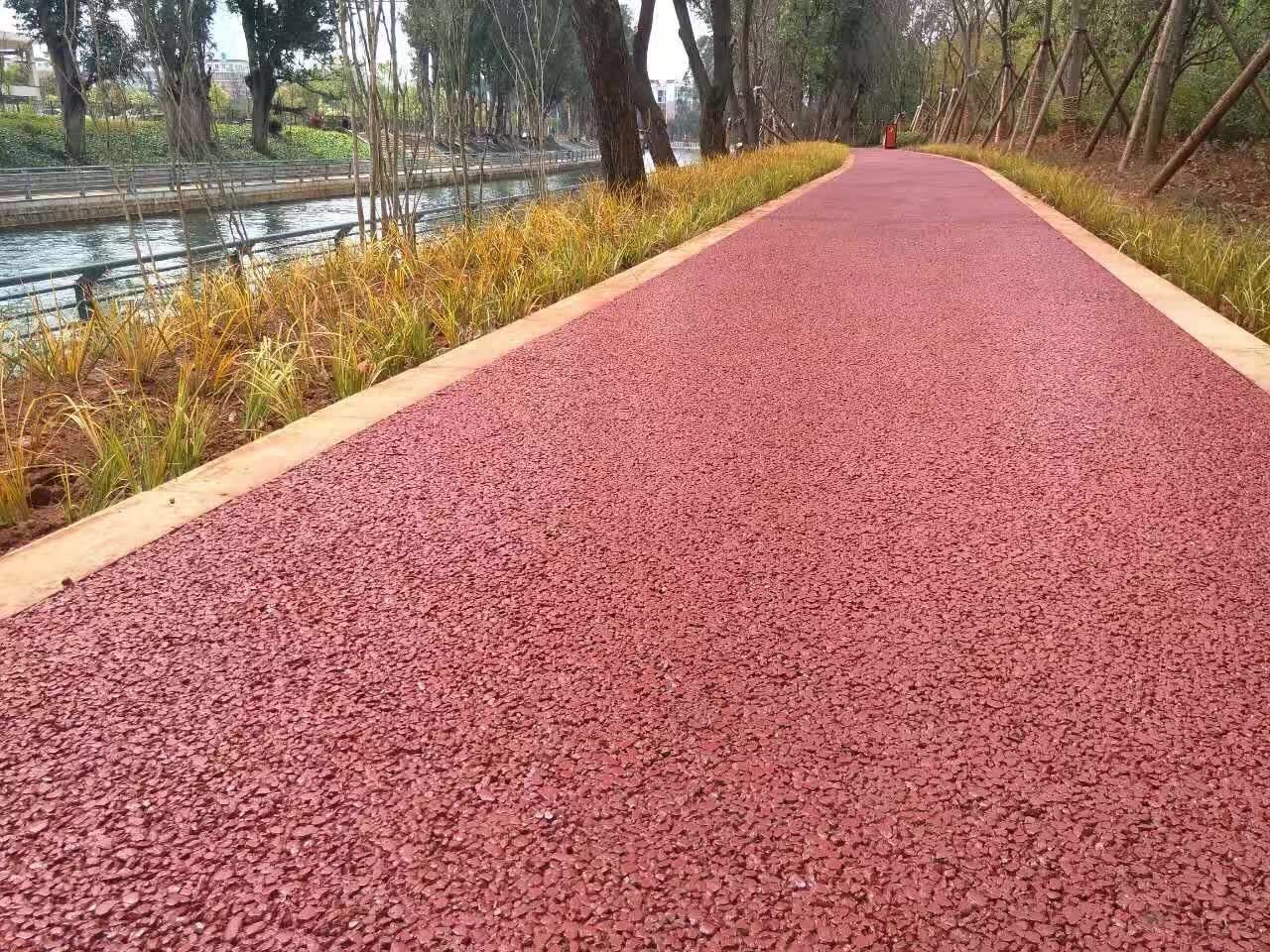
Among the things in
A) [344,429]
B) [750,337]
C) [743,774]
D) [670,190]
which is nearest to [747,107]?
[670,190]

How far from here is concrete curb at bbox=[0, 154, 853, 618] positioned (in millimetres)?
2066

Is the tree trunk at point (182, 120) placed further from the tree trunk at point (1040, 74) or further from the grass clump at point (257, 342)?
the tree trunk at point (1040, 74)

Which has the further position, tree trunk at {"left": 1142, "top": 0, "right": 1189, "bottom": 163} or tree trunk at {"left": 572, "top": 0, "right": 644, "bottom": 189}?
tree trunk at {"left": 1142, "top": 0, "right": 1189, "bottom": 163}

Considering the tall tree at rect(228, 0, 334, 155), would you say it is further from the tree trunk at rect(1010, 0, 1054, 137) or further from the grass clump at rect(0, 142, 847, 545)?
the grass clump at rect(0, 142, 847, 545)

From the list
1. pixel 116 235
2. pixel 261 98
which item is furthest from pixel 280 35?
pixel 116 235

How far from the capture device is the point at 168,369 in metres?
4.05

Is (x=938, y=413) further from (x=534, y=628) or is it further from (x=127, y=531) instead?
(x=127, y=531)

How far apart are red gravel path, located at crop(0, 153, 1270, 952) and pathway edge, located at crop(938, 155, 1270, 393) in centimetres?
84

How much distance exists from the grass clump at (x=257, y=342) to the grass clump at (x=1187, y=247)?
11.8ft

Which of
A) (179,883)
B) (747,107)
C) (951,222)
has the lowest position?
(179,883)

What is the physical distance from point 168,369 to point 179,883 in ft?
11.0

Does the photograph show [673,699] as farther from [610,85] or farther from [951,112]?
[951,112]

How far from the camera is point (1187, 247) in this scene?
6027 mm

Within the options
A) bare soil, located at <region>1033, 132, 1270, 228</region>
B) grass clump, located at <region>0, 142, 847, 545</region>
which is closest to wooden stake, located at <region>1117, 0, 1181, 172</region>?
bare soil, located at <region>1033, 132, 1270, 228</region>
